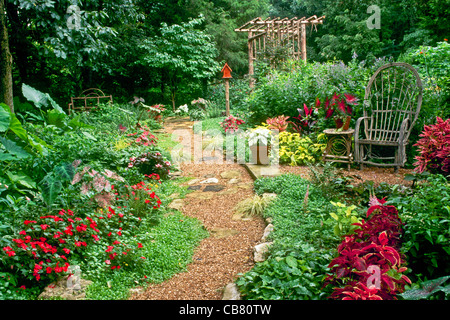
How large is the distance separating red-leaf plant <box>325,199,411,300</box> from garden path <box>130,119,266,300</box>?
89cm

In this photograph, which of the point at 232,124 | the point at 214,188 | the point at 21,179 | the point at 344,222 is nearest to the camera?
the point at 344,222

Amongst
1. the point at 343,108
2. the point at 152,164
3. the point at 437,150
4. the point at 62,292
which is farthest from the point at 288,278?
the point at 343,108

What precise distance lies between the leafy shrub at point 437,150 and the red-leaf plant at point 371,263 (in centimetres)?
149

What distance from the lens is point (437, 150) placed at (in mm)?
3398

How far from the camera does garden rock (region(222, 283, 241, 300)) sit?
225 cm

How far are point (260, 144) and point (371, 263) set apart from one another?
3.32 metres

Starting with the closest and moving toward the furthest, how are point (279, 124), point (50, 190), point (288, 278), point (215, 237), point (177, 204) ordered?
point (288, 278)
point (50, 190)
point (215, 237)
point (177, 204)
point (279, 124)

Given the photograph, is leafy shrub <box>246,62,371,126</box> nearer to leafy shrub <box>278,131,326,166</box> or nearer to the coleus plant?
leafy shrub <box>278,131,326,166</box>

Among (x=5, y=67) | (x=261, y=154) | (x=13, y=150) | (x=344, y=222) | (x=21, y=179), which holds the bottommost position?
(x=344, y=222)

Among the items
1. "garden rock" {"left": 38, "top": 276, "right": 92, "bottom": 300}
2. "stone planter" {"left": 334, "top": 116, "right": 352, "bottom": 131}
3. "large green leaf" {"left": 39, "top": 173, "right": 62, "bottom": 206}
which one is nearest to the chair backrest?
"stone planter" {"left": 334, "top": 116, "right": 352, "bottom": 131}

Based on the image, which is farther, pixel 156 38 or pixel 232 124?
pixel 156 38

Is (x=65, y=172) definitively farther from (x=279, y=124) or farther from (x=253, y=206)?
(x=279, y=124)

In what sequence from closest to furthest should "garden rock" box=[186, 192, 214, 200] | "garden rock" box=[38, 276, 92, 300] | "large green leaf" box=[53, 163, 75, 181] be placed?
"garden rock" box=[38, 276, 92, 300]
"large green leaf" box=[53, 163, 75, 181]
"garden rock" box=[186, 192, 214, 200]

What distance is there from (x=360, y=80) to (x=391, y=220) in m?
3.88
